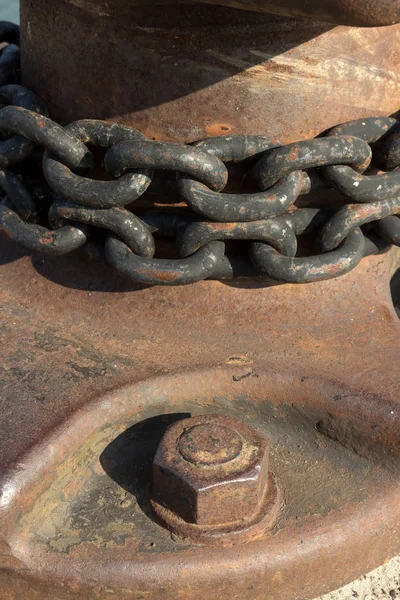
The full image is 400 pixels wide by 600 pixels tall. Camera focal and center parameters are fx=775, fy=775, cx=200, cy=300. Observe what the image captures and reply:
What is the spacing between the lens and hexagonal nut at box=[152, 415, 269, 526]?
4.18ft

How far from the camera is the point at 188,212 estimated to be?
1600mm

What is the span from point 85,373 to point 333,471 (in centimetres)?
A: 53

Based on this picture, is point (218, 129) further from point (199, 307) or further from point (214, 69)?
point (199, 307)

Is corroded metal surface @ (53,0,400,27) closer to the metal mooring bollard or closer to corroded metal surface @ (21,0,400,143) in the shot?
the metal mooring bollard

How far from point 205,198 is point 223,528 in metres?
0.58

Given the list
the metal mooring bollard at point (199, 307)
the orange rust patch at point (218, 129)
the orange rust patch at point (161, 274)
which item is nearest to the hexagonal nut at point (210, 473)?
the metal mooring bollard at point (199, 307)

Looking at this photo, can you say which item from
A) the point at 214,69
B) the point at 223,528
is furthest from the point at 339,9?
the point at 223,528

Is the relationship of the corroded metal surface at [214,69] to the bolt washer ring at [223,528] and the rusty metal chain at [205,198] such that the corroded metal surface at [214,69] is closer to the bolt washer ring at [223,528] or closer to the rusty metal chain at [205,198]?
the rusty metal chain at [205,198]

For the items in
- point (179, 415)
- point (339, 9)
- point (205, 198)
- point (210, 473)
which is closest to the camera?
point (339, 9)

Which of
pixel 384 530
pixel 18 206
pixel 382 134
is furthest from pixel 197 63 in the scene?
pixel 384 530

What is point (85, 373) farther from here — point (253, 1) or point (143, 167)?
point (253, 1)

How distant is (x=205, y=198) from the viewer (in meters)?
1.42

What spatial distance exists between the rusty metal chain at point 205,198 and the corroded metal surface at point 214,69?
0.27ft

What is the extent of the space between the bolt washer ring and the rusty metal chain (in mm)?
439
